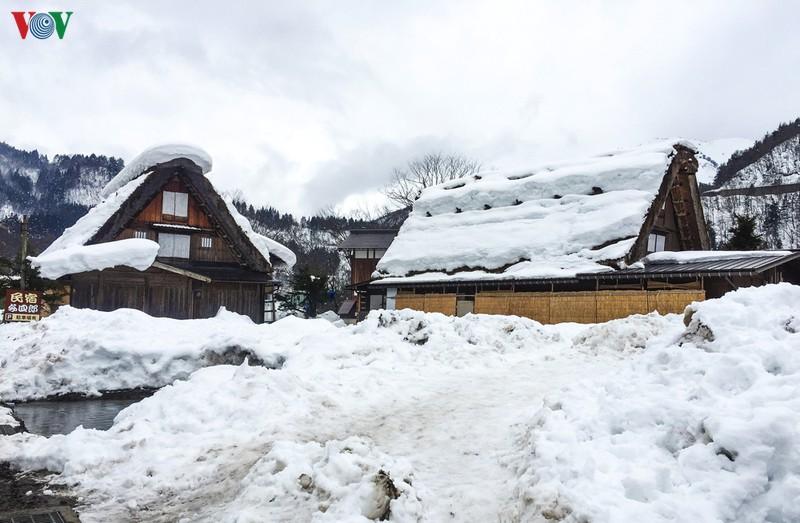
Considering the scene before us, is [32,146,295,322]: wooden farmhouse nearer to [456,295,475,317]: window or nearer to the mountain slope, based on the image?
[456,295,475,317]: window

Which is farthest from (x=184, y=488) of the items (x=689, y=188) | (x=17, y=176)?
(x=17, y=176)

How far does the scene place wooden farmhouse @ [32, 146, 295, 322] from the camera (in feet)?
66.9

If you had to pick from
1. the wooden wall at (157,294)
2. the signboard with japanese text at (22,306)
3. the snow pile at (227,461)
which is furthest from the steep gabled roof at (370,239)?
the snow pile at (227,461)

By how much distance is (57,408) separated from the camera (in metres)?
10.7

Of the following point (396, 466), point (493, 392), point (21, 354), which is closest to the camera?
point (396, 466)

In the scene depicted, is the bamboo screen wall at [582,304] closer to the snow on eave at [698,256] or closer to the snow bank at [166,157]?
the snow on eave at [698,256]

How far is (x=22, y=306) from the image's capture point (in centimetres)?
1480

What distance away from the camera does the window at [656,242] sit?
75.9ft

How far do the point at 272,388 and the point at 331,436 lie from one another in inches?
57.9

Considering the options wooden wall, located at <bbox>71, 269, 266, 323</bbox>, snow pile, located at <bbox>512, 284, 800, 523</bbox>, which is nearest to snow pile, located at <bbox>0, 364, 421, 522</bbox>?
snow pile, located at <bbox>512, 284, 800, 523</bbox>

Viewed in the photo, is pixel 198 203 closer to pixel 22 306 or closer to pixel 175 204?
pixel 175 204

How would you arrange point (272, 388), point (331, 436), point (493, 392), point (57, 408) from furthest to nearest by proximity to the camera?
point (57, 408), point (493, 392), point (272, 388), point (331, 436)

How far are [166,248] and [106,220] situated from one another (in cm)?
312

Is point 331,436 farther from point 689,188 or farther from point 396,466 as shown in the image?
point 689,188
